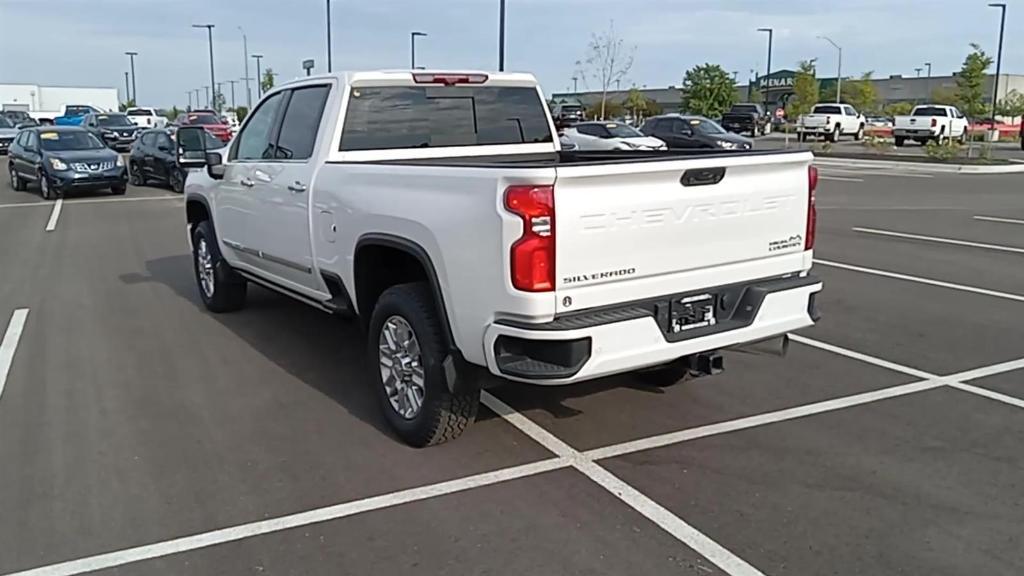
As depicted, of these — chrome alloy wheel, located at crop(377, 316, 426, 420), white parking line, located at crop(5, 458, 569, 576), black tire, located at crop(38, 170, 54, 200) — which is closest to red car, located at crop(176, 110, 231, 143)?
black tire, located at crop(38, 170, 54, 200)

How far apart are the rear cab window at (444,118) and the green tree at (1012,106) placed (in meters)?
68.9

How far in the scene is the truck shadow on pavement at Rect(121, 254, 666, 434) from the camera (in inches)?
222

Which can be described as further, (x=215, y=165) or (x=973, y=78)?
(x=973, y=78)

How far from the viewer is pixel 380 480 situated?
14.8ft

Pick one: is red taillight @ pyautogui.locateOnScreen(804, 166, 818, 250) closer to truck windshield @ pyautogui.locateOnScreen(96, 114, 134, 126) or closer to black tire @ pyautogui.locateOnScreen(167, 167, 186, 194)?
black tire @ pyautogui.locateOnScreen(167, 167, 186, 194)

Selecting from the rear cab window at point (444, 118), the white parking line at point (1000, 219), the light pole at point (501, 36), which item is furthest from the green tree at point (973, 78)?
the rear cab window at point (444, 118)

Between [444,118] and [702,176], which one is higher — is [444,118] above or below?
above

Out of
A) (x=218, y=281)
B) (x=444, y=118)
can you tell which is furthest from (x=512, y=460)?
(x=218, y=281)

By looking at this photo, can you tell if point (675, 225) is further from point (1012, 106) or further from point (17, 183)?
point (1012, 106)

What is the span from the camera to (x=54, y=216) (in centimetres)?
1652

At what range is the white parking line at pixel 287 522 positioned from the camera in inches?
147

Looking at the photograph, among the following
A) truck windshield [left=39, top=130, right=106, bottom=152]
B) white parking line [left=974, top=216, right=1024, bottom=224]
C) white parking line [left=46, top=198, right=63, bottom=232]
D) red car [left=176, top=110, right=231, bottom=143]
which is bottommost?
white parking line [left=46, top=198, right=63, bottom=232]

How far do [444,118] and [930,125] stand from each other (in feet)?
134

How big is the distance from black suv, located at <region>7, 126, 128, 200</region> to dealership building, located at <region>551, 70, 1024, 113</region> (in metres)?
54.3
